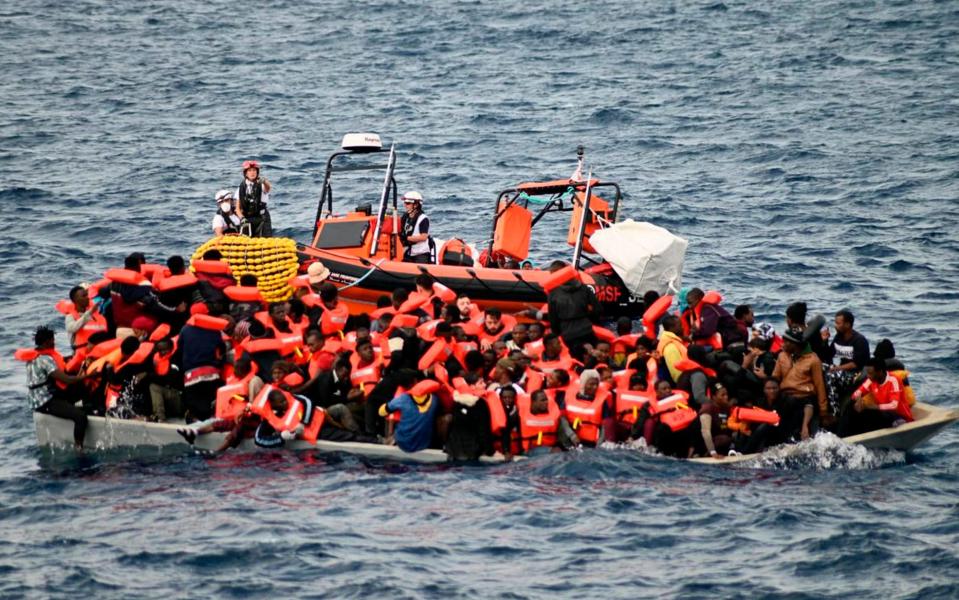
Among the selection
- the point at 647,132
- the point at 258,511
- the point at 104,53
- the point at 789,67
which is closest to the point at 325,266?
the point at 258,511

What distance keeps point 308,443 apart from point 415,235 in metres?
5.56

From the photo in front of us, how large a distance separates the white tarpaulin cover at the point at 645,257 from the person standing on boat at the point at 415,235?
2560 mm

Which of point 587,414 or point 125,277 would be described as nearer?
point 587,414

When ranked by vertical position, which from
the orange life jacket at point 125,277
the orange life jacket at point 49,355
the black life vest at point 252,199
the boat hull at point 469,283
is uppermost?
the black life vest at point 252,199

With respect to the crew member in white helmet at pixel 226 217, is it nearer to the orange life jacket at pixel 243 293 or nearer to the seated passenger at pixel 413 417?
the orange life jacket at pixel 243 293

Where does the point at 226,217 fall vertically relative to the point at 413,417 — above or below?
above

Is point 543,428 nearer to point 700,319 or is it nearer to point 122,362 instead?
point 700,319

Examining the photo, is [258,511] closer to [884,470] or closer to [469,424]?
[469,424]

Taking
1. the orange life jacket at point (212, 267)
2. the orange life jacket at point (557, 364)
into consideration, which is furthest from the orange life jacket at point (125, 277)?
the orange life jacket at point (557, 364)

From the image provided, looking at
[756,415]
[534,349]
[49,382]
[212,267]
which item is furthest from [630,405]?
[49,382]

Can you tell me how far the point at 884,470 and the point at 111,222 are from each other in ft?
62.8

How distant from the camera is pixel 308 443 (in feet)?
62.7

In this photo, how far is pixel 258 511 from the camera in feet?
57.7

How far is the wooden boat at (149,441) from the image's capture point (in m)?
18.9
